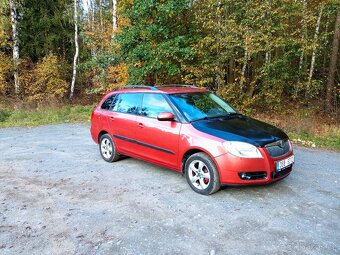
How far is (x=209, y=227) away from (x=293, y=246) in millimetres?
969

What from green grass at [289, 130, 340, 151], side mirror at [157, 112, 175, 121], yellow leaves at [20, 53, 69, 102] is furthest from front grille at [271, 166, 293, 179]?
yellow leaves at [20, 53, 69, 102]

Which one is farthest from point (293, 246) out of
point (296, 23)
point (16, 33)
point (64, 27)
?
point (64, 27)

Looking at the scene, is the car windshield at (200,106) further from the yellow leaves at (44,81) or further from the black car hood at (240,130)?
the yellow leaves at (44,81)

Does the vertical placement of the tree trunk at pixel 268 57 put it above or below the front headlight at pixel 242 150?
above

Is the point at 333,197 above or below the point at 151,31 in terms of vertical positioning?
below

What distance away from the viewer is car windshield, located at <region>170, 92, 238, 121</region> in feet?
16.7

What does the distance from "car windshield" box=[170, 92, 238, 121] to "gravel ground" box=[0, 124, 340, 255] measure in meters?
1.24

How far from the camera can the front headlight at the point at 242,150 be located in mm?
4289

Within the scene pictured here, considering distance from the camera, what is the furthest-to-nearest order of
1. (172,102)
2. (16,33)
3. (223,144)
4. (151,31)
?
(16,33) → (151,31) → (172,102) → (223,144)

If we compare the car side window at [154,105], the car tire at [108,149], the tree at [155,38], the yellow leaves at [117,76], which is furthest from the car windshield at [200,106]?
the yellow leaves at [117,76]

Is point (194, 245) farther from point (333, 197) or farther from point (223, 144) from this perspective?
point (333, 197)

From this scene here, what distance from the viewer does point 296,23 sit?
12.1 metres

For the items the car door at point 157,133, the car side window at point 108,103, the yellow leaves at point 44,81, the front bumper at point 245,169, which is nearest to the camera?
the front bumper at point 245,169

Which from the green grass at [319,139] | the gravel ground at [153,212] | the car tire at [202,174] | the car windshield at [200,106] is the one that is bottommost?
the gravel ground at [153,212]
